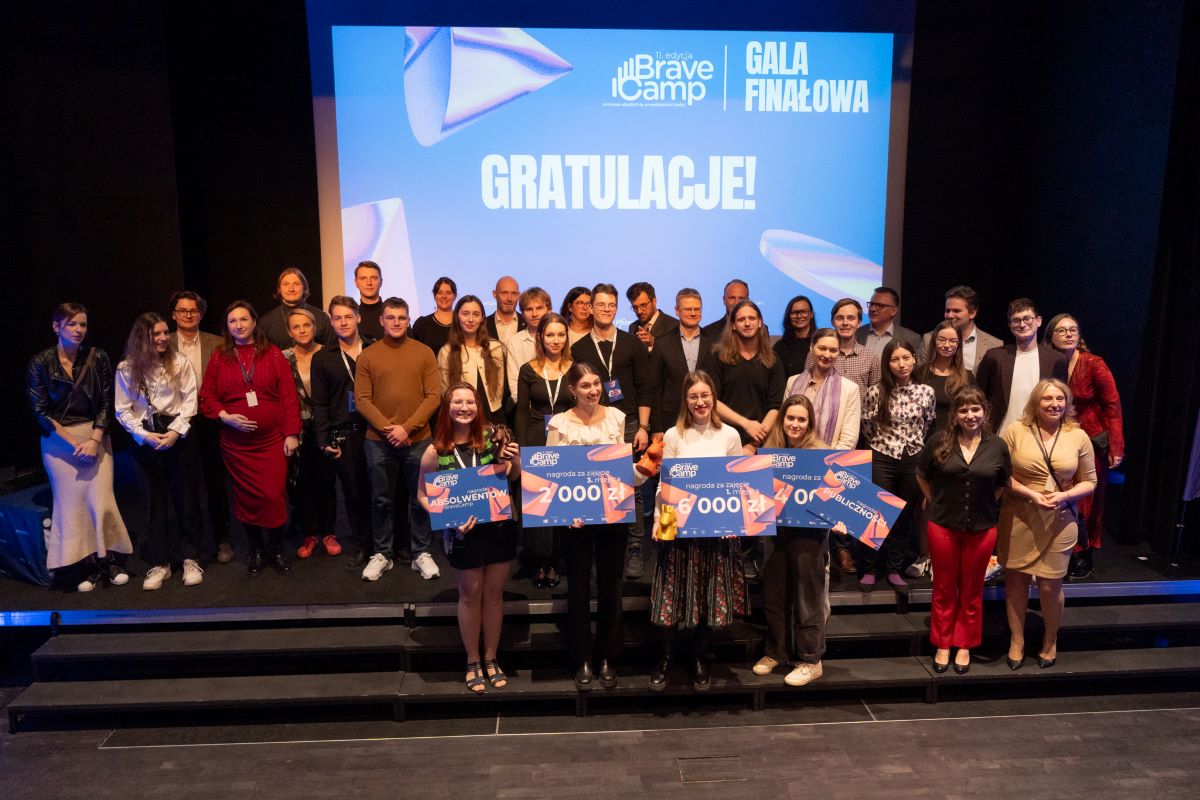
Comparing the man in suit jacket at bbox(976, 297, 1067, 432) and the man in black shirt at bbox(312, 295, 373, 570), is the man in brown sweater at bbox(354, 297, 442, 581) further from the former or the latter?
the man in suit jacket at bbox(976, 297, 1067, 432)

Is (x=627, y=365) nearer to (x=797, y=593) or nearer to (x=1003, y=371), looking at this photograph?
(x=797, y=593)

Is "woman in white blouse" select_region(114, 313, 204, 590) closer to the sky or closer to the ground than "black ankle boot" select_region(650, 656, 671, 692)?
closer to the sky

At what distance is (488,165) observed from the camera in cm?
636

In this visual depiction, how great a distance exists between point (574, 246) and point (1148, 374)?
157 inches

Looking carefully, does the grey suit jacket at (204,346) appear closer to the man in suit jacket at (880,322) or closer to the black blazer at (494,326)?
the black blazer at (494,326)

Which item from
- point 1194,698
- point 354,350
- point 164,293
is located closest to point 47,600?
point 354,350

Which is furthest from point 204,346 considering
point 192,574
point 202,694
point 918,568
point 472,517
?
point 918,568

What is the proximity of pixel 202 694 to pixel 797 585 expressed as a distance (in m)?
2.81

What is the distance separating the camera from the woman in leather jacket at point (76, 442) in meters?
4.17

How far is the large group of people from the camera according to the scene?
3643 millimetres

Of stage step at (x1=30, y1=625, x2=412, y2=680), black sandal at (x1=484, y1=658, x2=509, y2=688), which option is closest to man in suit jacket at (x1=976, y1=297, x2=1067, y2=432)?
black sandal at (x1=484, y1=658, x2=509, y2=688)

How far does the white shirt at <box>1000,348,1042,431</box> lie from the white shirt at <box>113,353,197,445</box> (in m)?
4.32

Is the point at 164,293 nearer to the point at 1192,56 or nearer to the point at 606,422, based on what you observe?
the point at 606,422

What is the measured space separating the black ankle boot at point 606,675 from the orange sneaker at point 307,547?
6.27ft
